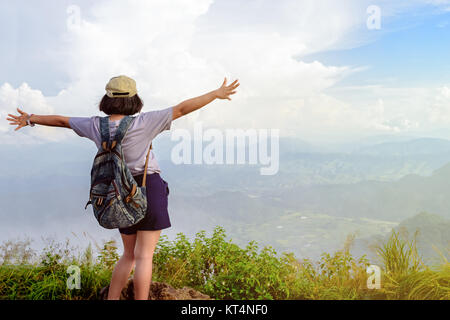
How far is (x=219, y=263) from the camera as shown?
5281 millimetres

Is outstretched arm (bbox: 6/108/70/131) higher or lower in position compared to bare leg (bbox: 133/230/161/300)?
higher

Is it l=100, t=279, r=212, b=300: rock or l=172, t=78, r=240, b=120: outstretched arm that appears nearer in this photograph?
l=172, t=78, r=240, b=120: outstretched arm

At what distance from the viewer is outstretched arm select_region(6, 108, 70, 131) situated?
4050 mm

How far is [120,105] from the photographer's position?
3865 mm

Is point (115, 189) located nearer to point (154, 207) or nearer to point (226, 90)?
point (154, 207)

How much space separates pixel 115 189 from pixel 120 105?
77cm

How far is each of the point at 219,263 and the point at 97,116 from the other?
2.41 meters

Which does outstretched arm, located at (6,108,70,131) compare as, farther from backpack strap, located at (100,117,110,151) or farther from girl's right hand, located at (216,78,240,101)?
girl's right hand, located at (216,78,240,101)

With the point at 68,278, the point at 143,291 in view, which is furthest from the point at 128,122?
the point at 68,278

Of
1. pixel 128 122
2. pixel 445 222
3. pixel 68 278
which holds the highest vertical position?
pixel 128 122

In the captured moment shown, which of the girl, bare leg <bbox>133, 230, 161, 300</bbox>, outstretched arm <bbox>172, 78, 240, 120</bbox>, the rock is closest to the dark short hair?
the girl
